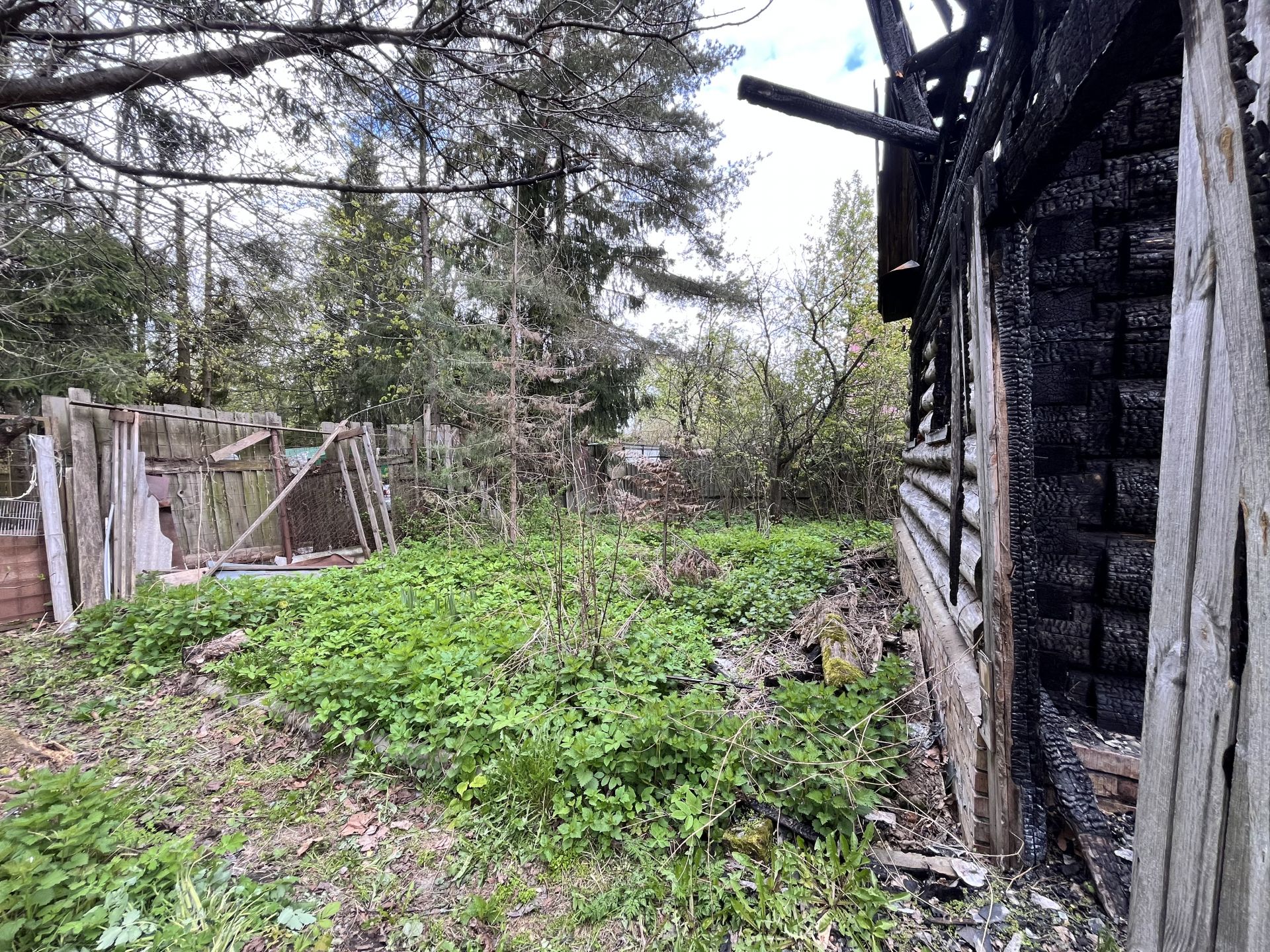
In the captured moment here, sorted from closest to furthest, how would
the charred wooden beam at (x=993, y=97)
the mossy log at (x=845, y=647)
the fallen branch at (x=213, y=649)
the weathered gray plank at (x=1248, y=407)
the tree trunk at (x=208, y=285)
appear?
the weathered gray plank at (x=1248, y=407), the charred wooden beam at (x=993, y=97), the mossy log at (x=845, y=647), the tree trunk at (x=208, y=285), the fallen branch at (x=213, y=649)

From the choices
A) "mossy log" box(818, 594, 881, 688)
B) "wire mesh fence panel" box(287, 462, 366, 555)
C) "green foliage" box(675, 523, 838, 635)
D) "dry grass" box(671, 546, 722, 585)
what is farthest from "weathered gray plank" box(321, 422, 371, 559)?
"mossy log" box(818, 594, 881, 688)

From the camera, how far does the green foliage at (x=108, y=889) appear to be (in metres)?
1.52

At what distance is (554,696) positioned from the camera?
280 cm

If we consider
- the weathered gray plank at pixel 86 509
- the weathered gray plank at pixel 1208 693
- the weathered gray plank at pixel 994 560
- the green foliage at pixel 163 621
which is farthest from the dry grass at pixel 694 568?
the weathered gray plank at pixel 86 509

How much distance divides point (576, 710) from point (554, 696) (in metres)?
0.26

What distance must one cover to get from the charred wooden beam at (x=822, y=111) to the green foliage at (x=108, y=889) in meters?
4.06

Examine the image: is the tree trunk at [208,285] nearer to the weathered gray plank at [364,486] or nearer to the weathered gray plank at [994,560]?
the weathered gray plank at [364,486]

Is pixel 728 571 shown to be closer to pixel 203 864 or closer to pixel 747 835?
pixel 747 835

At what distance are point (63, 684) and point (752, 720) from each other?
466 cm

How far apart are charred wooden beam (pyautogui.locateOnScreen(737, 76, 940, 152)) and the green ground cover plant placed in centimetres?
278

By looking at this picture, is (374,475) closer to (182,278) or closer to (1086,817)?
(182,278)

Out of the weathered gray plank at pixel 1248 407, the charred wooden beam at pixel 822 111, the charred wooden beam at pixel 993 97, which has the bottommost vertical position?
the weathered gray plank at pixel 1248 407

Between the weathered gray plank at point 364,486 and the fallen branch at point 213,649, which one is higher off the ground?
the weathered gray plank at point 364,486

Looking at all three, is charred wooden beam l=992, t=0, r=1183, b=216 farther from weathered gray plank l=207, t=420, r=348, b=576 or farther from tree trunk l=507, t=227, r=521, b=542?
weathered gray plank l=207, t=420, r=348, b=576
